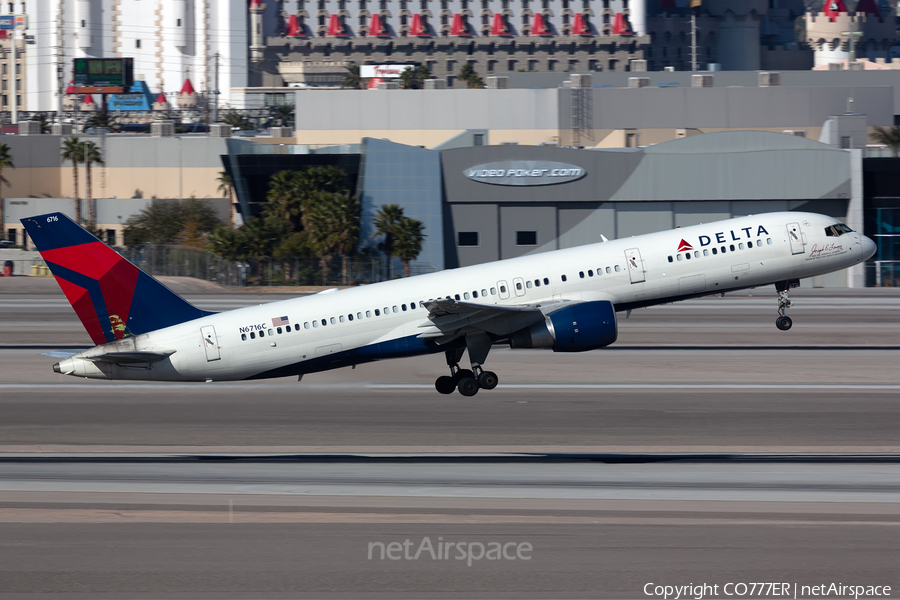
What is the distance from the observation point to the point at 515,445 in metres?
31.1

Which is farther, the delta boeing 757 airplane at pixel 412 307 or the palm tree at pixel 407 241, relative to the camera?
the palm tree at pixel 407 241

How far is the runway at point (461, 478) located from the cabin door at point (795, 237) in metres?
5.77

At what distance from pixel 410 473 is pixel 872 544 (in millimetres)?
12033

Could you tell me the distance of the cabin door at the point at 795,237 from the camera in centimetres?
3772

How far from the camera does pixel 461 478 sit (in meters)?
26.9

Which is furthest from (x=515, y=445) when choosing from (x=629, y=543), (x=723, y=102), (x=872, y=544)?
(x=723, y=102)

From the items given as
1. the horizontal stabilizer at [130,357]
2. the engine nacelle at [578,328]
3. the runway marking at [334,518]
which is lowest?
the runway marking at [334,518]

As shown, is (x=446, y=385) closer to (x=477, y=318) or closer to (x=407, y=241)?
(x=477, y=318)

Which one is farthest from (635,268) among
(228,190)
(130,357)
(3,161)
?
(3,161)

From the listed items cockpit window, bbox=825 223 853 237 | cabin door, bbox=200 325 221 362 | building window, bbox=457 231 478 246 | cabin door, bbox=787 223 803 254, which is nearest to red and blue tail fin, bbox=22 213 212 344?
→ cabin door, bbox=200 325 221 362

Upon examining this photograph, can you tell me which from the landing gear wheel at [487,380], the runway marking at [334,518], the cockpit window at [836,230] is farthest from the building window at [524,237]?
the runway marking at [334,518]

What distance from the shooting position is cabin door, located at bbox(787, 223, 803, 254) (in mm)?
37719

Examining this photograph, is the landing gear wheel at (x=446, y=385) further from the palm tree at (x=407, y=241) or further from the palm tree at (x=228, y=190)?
the palm tree at (x=228, y=190)

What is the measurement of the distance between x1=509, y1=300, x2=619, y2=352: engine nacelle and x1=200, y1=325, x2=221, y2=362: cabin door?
10.8m
